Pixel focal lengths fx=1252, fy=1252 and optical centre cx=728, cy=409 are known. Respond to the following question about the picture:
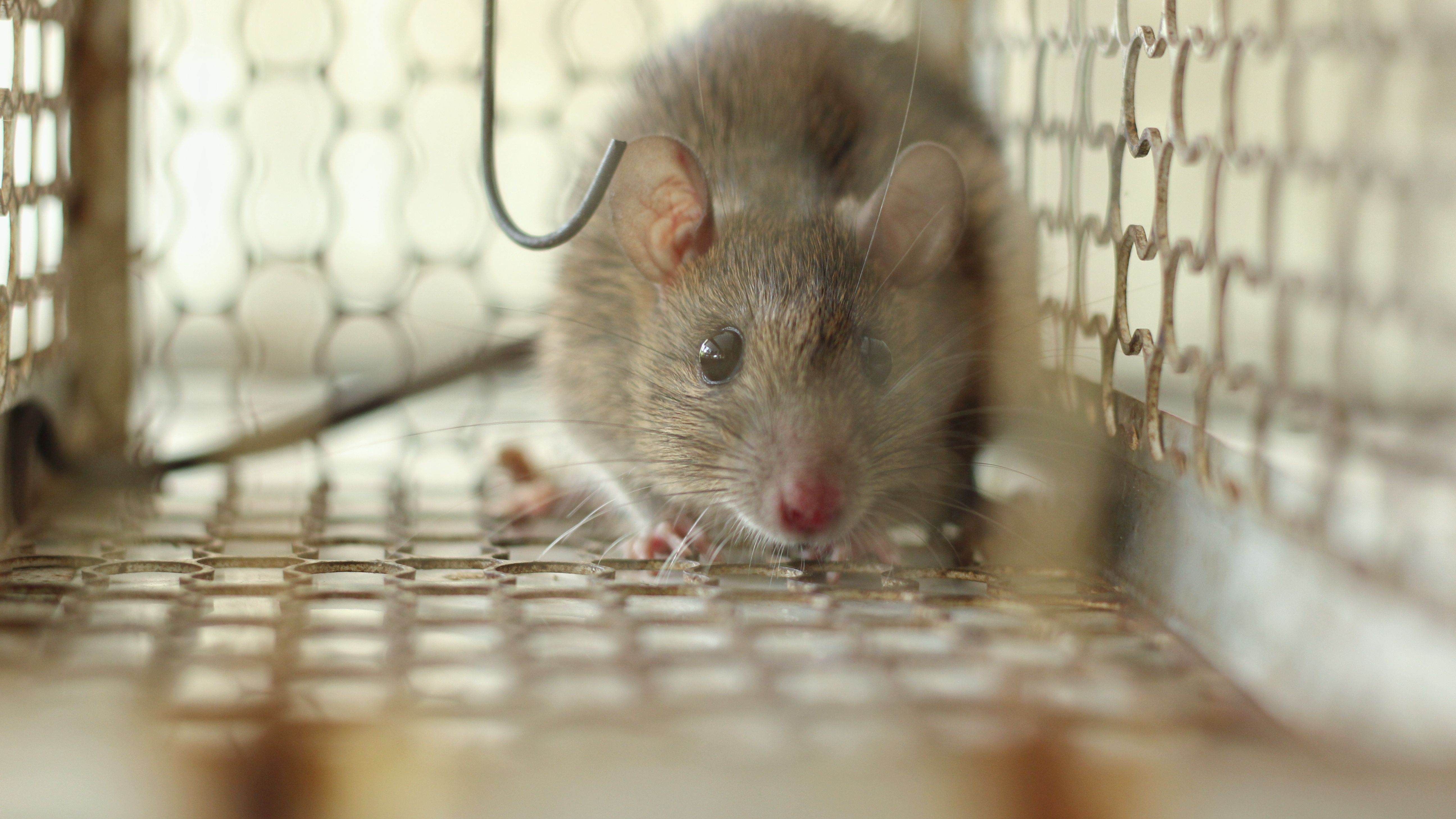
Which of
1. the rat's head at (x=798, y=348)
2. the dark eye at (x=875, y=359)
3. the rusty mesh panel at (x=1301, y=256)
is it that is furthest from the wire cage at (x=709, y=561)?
the dark eye at (x=875, y=359)

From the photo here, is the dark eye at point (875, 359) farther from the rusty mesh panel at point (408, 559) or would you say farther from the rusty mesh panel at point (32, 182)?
the rusty mesh panel at point (32, 182)

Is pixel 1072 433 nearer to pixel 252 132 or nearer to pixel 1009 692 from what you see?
pixel 1009 692

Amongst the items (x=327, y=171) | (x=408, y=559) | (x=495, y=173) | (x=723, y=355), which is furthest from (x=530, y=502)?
(x=327, y=171)

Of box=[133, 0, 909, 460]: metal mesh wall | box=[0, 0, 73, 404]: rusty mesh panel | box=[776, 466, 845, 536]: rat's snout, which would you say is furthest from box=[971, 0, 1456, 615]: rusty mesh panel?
box=[0, 0, 73, 404]: rusty mesh panel

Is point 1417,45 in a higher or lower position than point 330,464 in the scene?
higher

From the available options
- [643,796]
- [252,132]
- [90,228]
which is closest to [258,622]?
[643,796]
